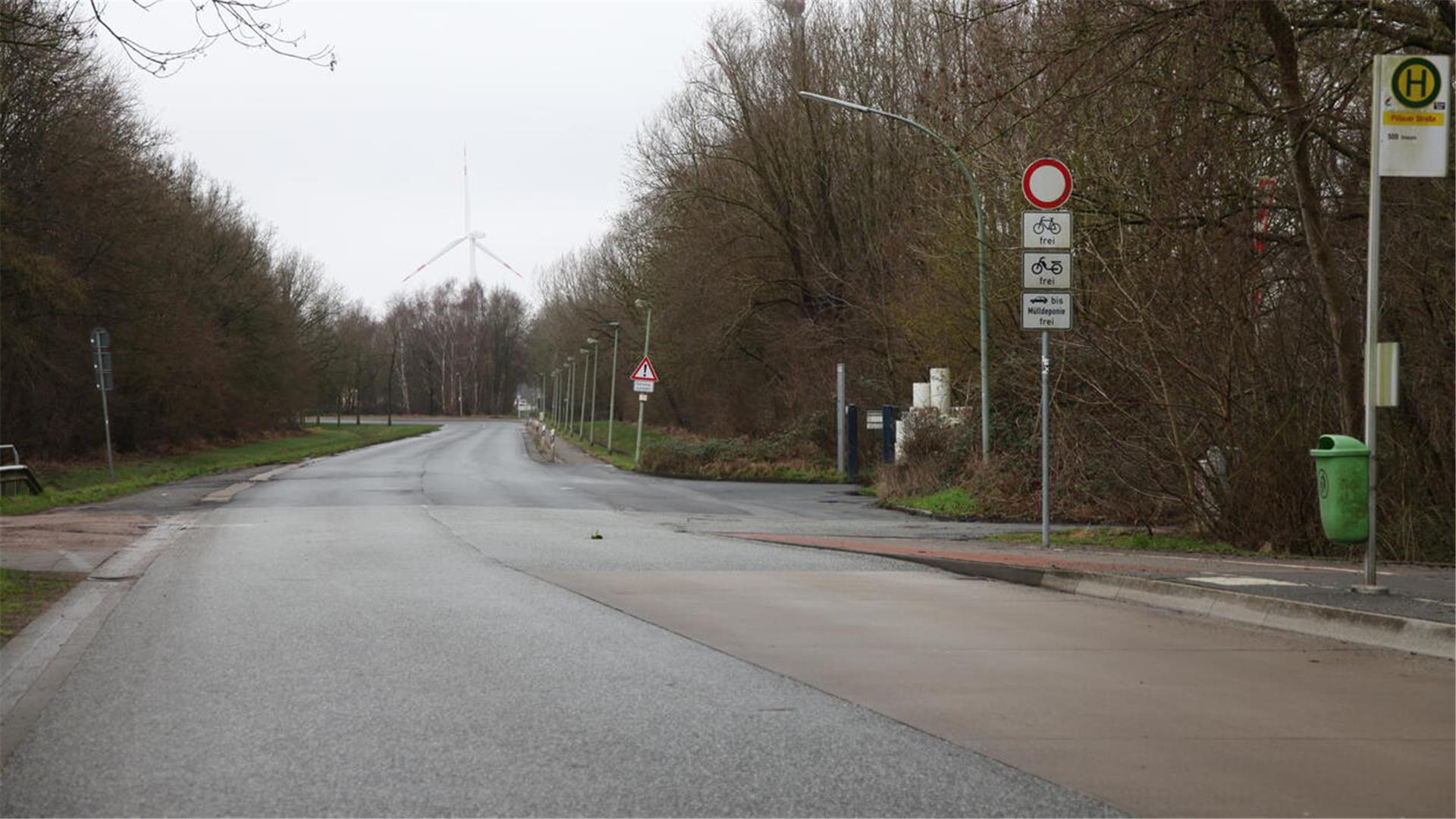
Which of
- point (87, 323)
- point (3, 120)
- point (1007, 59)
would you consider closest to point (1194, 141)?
point (1007, 59)

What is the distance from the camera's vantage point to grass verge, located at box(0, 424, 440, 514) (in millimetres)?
26375

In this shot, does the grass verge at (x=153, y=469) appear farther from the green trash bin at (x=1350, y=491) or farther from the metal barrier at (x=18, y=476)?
the green trash bin at (x=1350, y=491)

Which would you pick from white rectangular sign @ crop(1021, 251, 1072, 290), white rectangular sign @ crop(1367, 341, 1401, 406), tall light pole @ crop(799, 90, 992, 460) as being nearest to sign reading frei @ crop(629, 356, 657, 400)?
tall light pole @ crop(799, 90, 992, 460)

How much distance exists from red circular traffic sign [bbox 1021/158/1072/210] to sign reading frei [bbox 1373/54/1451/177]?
237 inches

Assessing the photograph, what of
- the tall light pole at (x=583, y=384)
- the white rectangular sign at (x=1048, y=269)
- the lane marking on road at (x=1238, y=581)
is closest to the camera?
the lane marking on road at (x=1238, y=581)

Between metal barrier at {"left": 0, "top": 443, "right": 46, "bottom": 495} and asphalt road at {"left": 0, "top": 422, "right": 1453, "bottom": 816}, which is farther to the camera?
metal barrier at {"left": 0, "top": 443, "right": 46, "bottom": 495}

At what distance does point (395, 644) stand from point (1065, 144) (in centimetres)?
1597

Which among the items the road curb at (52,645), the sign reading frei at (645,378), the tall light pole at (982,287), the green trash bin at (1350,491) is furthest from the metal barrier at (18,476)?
the green trash bin at (1350,491)

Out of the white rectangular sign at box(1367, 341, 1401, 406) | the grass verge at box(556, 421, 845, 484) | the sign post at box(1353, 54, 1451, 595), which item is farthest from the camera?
the grass verge at box(556, 421, 845, 484)

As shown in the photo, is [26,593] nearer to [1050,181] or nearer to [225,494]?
[1050,181]

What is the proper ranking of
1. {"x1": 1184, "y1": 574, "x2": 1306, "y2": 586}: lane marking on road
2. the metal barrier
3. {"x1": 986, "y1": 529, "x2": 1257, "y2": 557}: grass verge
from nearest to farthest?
{"x1": 1184, "y1": 574, "x2": 1306, "y2": 586}: lane marking on road < {"x1": 986, "y1": 529, "x2": 1257, "y2": 557}: grass verge < the metal barrier

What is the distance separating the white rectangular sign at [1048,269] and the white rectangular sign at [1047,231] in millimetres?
84

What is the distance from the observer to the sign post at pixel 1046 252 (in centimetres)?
1588

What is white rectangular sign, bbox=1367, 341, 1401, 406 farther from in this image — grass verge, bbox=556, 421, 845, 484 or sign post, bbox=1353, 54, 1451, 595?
grass verge, bbox=556, 421, 845, 484
